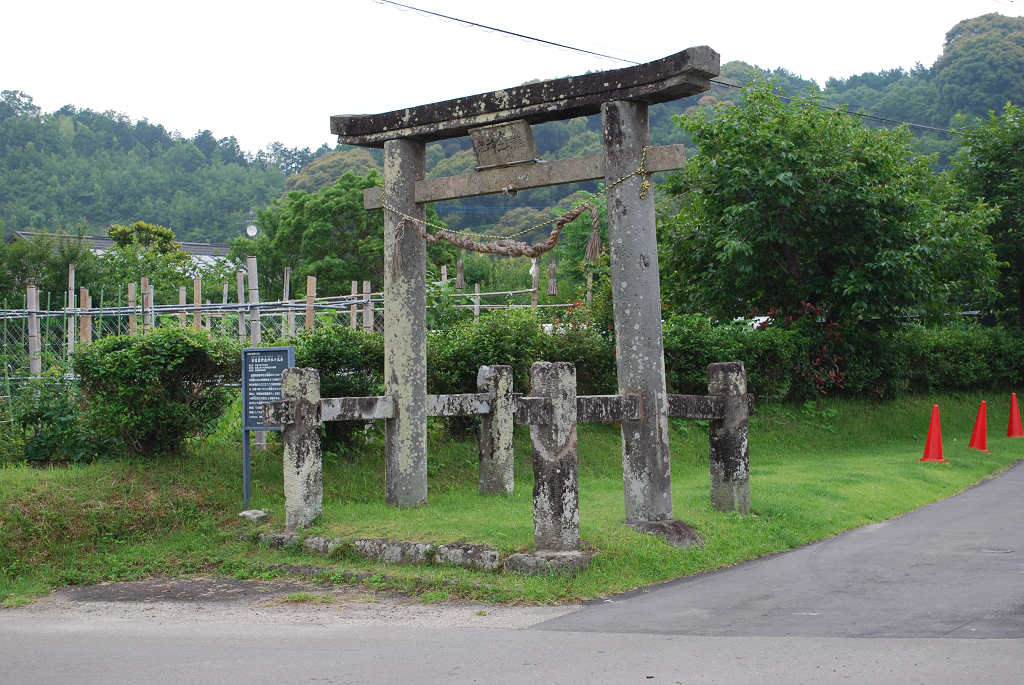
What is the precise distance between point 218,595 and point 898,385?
1492 centimetres

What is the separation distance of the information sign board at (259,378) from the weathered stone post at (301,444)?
3.71ft

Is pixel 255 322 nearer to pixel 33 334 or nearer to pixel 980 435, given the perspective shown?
pixel 33 334

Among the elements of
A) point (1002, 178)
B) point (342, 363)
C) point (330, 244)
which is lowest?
point (342, 363)

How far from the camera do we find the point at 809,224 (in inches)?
660

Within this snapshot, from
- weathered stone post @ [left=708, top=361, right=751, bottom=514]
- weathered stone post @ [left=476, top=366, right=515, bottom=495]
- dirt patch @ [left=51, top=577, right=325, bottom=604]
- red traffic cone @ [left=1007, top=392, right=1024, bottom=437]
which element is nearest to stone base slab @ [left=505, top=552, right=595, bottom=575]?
dirt patch @ [left=51, top=577, right=325, bottom=604]

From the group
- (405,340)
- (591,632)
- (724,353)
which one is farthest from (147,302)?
(591,632)

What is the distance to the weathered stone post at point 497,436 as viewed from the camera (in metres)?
9.86

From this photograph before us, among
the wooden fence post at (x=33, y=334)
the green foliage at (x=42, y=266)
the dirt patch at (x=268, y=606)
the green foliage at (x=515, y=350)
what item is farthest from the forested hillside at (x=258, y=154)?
the dirt patch at (x=268, y=606)

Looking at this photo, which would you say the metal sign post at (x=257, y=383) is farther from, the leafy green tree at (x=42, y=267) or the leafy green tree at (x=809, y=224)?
the leafy green tree at (x=42, y=267)

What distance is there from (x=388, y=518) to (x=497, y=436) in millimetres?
1990

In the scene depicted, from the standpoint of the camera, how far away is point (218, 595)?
22.9ft

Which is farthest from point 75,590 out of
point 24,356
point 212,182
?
point 212,182

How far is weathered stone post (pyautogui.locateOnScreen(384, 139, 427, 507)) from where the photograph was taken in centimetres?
902

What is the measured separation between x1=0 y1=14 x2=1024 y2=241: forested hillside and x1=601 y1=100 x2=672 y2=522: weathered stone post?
109ft
